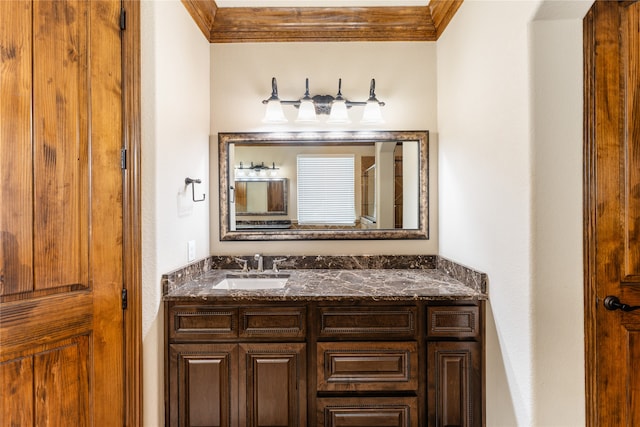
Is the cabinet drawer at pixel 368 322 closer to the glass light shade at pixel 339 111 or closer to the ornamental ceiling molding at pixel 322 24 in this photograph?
the glass light shade at pixel 339 111

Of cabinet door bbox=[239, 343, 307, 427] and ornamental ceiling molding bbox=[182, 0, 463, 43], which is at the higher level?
ornamental ceiling molding bbox=[182, 0, 463, 43]

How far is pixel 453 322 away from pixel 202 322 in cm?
124

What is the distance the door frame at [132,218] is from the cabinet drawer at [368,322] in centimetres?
87

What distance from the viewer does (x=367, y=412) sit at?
172cm

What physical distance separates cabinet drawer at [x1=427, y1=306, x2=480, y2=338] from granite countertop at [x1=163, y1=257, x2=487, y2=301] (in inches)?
2.6

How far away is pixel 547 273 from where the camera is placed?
1390 millimetres

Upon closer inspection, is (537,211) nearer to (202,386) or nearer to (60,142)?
(202,386)

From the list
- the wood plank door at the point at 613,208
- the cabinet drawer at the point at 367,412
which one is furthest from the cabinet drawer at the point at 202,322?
the wood plank door at the point at 613,208

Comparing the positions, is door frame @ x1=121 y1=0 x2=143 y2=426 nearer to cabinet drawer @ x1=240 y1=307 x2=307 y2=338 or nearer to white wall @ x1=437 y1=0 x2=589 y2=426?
cabinet drawer @ x1=240 y1=307 x2=307 y2=338

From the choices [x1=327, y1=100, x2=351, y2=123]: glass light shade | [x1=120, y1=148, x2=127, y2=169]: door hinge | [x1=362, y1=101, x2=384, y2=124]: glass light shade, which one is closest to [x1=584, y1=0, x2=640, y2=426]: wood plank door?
[x1=362, y1=101, x2=384, y2=124]: glass light shade

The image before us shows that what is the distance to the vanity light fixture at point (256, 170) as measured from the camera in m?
2.45

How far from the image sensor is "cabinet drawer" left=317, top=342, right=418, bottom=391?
1.73 meters

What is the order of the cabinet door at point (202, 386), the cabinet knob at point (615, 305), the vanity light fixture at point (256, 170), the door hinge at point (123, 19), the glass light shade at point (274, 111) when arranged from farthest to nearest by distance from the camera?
the vanity light fixture at point (256, 170)
the glass light shade at point (274, 111)
the cabinet door at point (202, 386)
the door hinge at point (123, 19)
the cabinet knob at point (615, 305)

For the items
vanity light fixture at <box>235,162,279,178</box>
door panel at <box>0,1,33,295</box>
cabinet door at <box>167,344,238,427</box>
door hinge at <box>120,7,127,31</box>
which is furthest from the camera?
vanity light fixture at <box>235,162,279,178</box>
